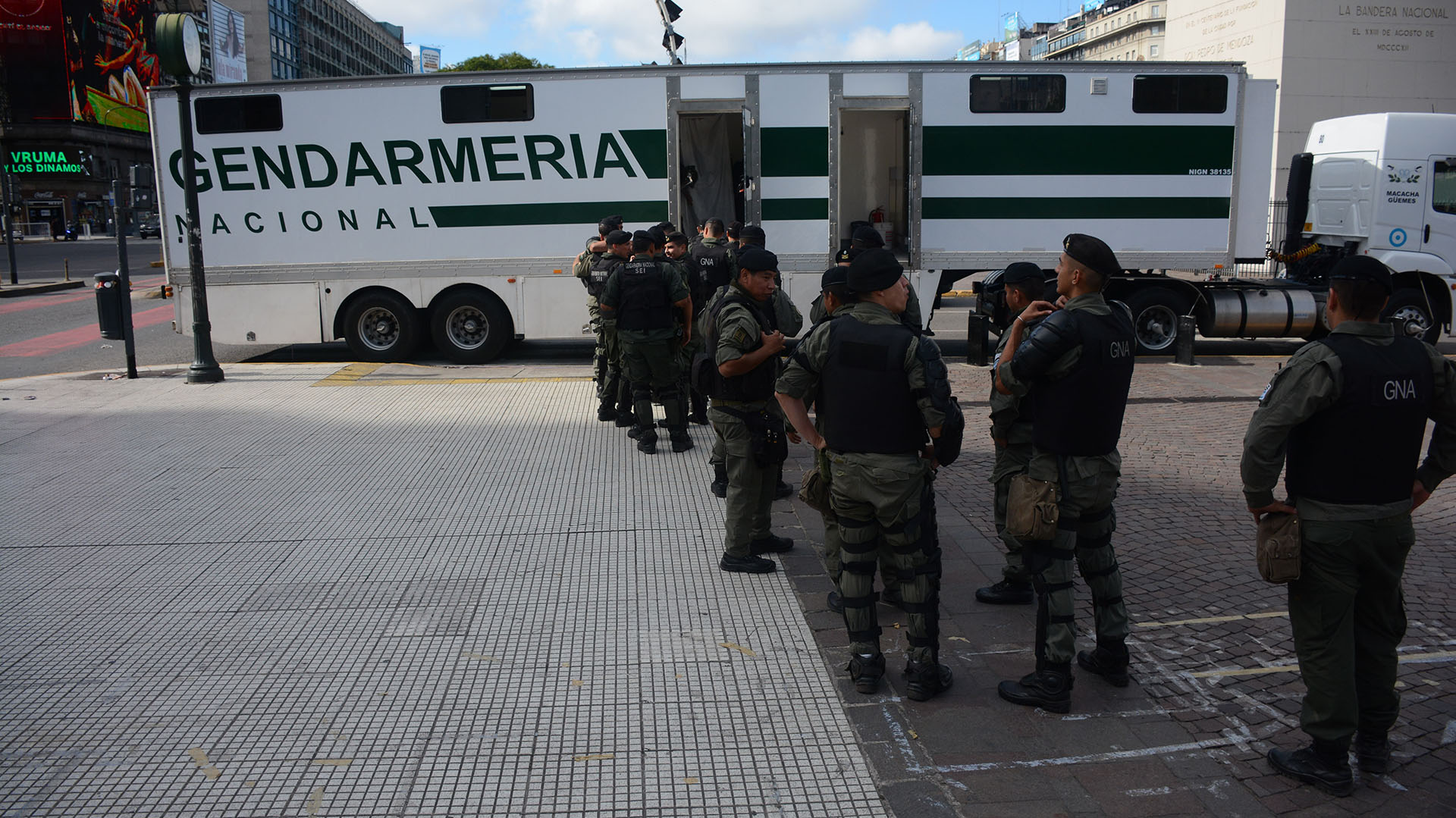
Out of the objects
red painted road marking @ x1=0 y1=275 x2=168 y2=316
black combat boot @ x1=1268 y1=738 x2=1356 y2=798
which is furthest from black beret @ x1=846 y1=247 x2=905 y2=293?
red painted road marking @ x1=0 y1=275 x2=168 y2=316

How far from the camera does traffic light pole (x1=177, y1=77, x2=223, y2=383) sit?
11125 mm

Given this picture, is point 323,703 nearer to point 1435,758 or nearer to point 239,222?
point 1435,758

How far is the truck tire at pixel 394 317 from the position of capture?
13055 millimetres

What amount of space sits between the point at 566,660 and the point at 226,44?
85.4 m

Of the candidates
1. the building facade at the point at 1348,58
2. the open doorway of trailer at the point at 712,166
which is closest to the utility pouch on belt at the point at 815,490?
the open doorway of trailer at the point at 712,166

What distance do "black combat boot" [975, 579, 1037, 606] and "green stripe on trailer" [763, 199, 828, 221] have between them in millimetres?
8116

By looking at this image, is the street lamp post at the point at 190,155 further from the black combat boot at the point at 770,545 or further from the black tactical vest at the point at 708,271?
the black combat boot at the point at 770,545

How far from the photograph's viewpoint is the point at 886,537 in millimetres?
4203

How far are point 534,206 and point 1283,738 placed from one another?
1064cm

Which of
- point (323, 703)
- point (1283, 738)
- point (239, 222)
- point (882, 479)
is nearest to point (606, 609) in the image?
point (323, 703)

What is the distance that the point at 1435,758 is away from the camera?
3695 mm

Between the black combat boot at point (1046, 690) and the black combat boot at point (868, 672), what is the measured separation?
483mm

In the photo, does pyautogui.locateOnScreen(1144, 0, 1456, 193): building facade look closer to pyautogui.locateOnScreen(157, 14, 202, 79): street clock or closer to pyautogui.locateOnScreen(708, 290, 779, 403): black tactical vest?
pyautogui.locateOnScreen(157, 14, 202, 79): street clock

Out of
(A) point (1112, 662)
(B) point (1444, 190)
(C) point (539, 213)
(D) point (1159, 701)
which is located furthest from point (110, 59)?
(D) point (1159, 701)
